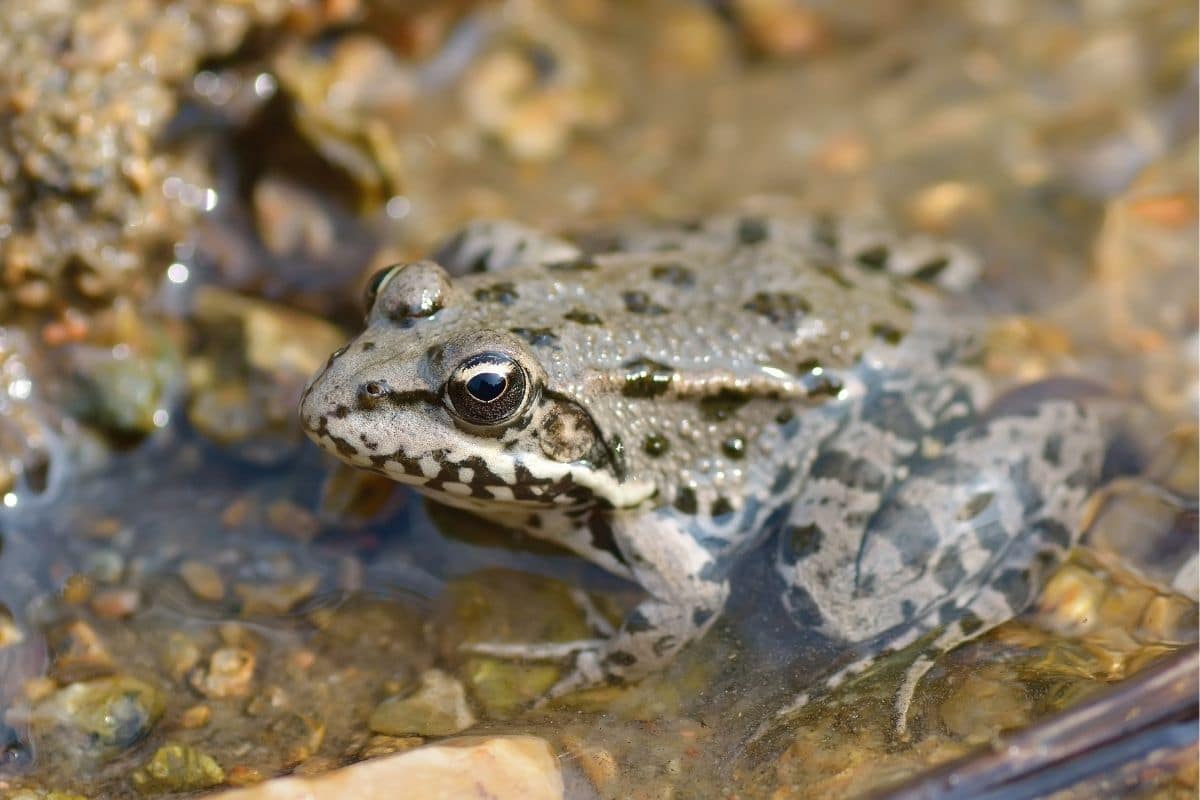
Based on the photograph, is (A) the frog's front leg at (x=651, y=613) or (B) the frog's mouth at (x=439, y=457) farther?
(A) the frog's front leg at (x=651, y=613)

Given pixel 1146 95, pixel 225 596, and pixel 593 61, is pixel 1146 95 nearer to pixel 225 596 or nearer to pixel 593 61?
pixel 593 61

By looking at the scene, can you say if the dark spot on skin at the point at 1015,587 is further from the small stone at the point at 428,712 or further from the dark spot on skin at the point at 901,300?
the small stone at the point at 428,712

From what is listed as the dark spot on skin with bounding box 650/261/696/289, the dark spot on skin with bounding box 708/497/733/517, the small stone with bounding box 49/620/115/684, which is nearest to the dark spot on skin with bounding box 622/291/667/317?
the dark spot on skin with bounding box 650/261/696/289

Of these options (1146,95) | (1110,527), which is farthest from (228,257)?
(1146,95)

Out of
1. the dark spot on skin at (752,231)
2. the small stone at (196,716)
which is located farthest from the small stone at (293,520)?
the dark spot on skin at (752,231)

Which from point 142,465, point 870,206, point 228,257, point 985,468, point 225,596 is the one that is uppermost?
point 870,206

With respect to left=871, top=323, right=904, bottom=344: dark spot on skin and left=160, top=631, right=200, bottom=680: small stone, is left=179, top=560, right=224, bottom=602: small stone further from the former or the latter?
left=871, top=323, right=904, bottom=344: dark spot on skin
